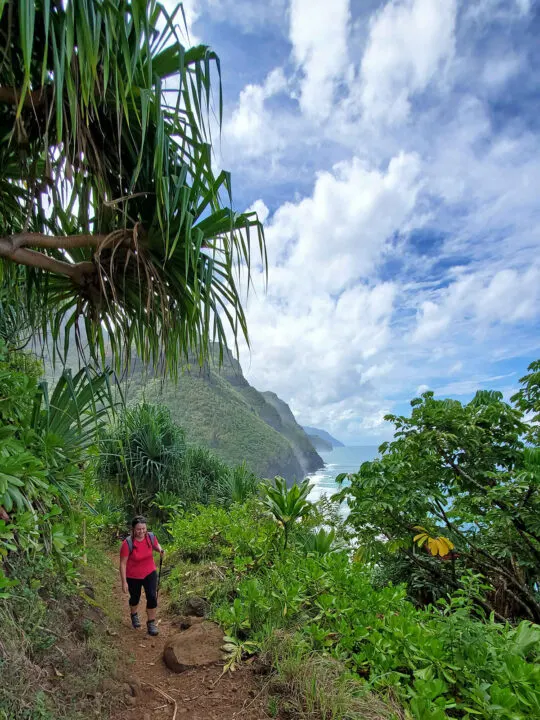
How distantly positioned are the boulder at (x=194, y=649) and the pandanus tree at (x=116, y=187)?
6.02ft

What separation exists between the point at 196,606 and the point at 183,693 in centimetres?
124

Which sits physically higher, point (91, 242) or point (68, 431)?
point (91, 242)

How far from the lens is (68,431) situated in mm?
2764

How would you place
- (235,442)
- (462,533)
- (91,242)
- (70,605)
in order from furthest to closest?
(235,442) → (462,533) → (70,605) → (91,242)

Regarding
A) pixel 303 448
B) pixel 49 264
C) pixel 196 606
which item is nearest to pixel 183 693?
pixel 196 606

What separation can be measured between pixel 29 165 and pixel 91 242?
696 millimetres

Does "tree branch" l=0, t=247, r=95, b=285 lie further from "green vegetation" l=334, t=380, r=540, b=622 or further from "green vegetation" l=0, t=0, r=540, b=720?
"green vegetation" l=334, t=380, r=540, b=622

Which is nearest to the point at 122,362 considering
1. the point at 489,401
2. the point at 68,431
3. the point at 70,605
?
the point at 68,431

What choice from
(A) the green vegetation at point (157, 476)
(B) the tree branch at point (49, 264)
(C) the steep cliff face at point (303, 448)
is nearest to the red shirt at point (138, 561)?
(B) the tree branch at point (49, 264)

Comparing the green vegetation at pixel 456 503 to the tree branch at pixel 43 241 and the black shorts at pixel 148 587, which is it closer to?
the black shorts at pixel 148 587

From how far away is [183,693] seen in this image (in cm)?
248

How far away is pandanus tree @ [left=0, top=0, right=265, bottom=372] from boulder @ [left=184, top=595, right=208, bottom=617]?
2117 mm

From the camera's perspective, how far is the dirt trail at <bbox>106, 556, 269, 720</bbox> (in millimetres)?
2229

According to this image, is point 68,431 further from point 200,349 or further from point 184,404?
point 184,404
